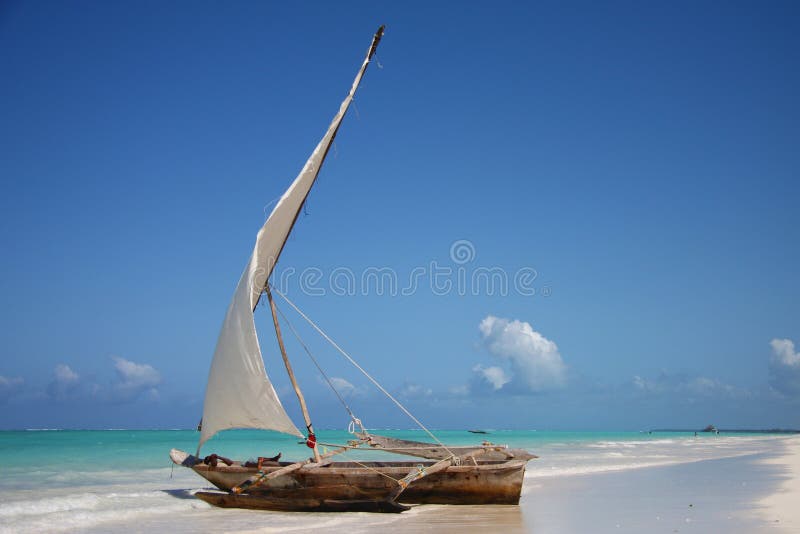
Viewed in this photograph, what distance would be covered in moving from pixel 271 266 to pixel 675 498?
9.84 metres

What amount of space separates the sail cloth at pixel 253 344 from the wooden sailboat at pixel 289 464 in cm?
2

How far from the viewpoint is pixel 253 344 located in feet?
45.0

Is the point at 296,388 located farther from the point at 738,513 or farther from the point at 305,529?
the point at 738,513

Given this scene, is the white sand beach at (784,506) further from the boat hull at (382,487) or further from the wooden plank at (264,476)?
the wooden plank at (264,476)

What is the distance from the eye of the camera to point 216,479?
1470cm

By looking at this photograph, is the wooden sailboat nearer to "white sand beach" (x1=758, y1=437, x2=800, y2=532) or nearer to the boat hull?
the boat hull

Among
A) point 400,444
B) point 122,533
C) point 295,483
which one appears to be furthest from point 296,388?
point 122,533

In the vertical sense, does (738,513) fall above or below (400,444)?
below

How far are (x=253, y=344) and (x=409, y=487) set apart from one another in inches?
163

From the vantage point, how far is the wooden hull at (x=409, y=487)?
13.6m

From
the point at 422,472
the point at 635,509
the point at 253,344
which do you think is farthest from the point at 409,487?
the point at 635,509

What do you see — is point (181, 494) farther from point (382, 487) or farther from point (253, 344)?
point (382, 487)

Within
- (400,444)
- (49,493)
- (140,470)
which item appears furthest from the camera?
(140,470)

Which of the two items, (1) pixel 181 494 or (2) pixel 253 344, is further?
(1) pixel 181 494
